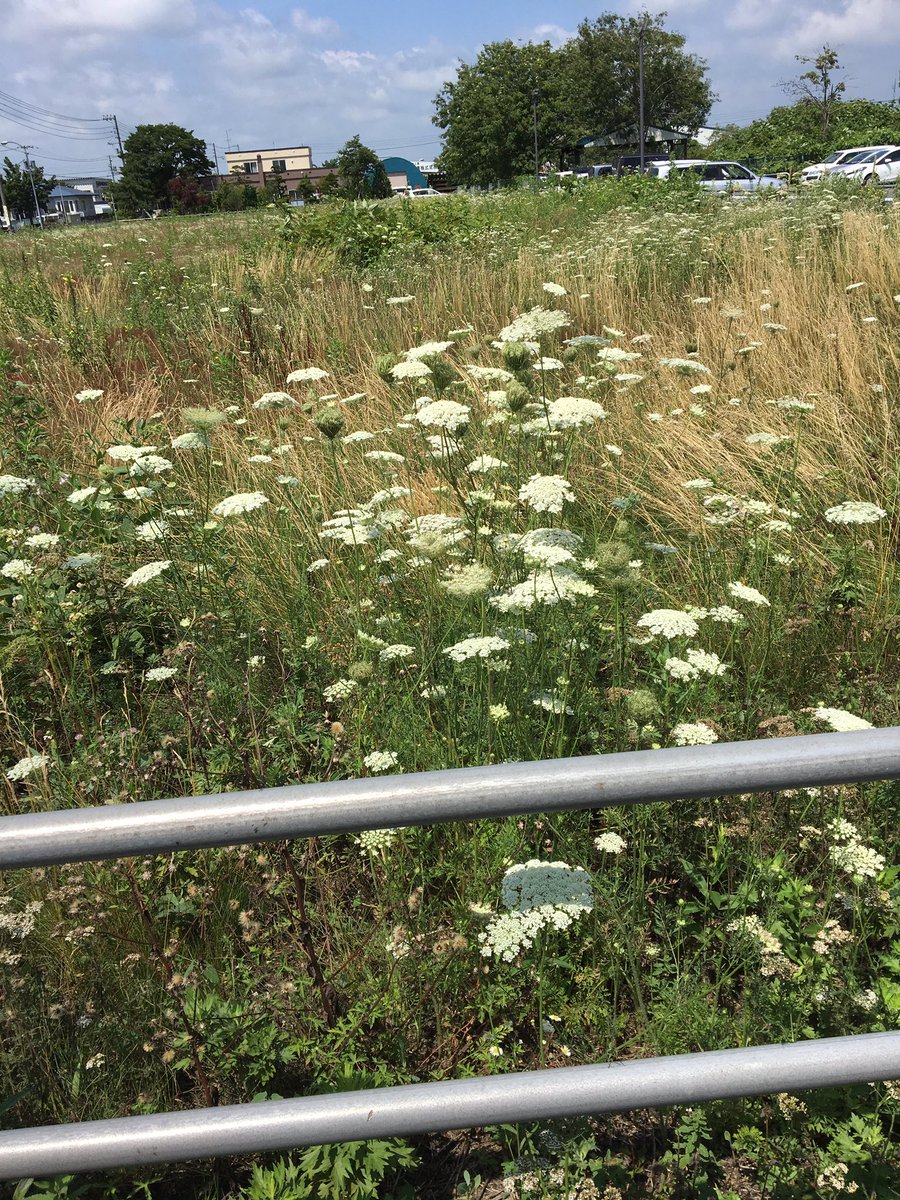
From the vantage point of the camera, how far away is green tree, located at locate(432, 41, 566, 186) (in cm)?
5625

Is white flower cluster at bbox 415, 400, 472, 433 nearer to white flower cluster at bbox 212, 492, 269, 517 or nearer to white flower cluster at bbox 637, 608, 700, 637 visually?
white flower cluster at bbox 212, 492, 269, 517

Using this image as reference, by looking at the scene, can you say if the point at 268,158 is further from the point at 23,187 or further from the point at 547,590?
the point at 547,590

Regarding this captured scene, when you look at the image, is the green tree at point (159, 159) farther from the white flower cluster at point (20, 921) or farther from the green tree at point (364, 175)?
the white flower cluster at point (20, 921)

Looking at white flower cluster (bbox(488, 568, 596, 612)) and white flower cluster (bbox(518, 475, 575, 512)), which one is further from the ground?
white flower cluster (bbox(518, 475, 575, 512))

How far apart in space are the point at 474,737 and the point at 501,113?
64.0 metres

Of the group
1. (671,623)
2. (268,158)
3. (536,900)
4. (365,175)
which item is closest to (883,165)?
(365,175)

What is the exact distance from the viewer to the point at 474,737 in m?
2.35

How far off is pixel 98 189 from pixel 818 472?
148986mm

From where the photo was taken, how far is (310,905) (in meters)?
2.11

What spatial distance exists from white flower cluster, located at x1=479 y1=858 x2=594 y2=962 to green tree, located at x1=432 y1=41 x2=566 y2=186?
6090cm

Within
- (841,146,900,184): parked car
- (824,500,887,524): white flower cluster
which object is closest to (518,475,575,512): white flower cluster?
(824,500,887,524): white flower cluster

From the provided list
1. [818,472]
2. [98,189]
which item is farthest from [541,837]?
[98,189]

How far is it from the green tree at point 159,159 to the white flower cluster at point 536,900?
3504 inches

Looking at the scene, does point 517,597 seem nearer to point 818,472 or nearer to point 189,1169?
point 189,1169
